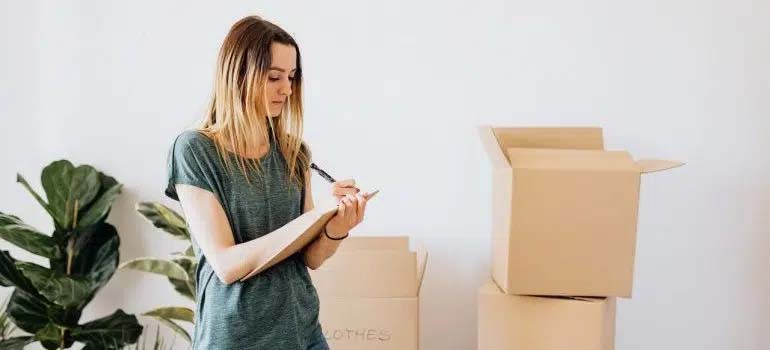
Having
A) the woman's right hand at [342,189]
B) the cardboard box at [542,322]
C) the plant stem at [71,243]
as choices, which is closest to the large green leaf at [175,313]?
the plant stem at [71,243]

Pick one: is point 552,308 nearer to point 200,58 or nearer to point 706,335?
point 706,335

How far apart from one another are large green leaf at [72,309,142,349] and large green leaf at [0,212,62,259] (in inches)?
8.4

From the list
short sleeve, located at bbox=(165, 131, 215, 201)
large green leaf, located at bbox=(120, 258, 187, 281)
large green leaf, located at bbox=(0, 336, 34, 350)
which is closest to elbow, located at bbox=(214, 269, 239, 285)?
short sleeve, located at bbox=(165, 131, 215, 201)

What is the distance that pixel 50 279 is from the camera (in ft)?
7.88

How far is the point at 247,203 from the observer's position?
1408 millimetres

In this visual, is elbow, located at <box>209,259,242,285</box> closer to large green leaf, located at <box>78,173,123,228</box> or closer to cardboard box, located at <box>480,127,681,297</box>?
cardboard box, located at <box>480,127,681,297</box>

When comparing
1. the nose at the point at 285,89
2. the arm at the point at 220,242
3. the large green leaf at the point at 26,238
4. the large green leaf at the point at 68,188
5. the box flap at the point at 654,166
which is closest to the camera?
the arm at the point at 220,242

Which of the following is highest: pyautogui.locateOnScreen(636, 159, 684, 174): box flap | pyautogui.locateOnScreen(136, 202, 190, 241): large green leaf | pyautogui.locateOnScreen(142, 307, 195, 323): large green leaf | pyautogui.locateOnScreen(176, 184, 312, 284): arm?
pyautogui.locateOnScreen(636, 159, 684, 174): box flap

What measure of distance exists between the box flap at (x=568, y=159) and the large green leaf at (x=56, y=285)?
47.7 inches

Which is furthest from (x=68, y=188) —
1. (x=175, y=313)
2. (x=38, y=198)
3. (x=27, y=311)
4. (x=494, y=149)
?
(x=494, y=149)

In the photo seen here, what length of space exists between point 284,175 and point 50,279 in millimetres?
1191

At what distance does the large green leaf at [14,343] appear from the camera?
242cm

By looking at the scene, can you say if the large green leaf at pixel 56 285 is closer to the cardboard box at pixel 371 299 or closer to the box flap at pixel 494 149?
the cardboard box at pixel 371 299

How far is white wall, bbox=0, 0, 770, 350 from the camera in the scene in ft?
8.04
